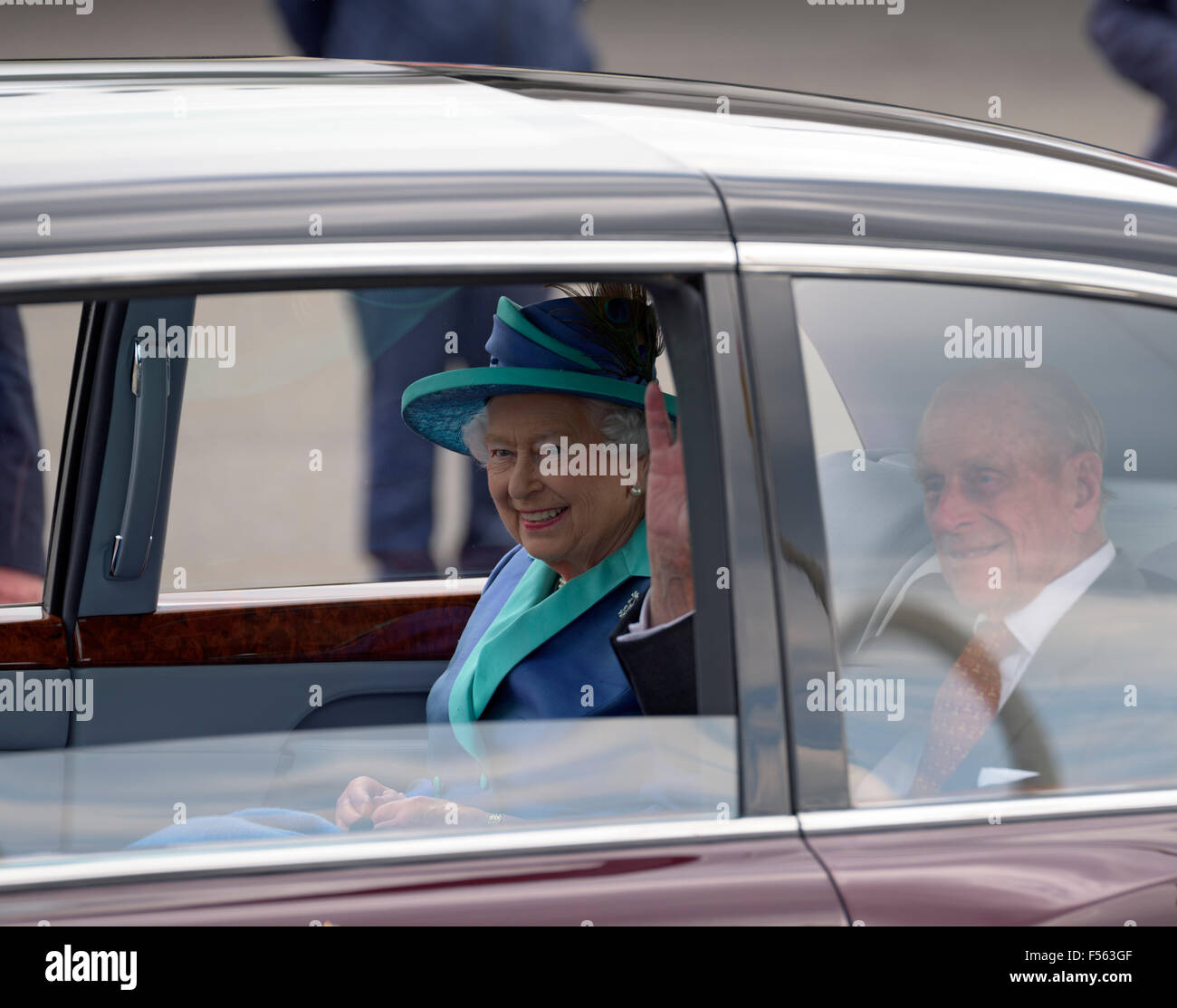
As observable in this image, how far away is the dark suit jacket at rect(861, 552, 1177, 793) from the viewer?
54.7 inches

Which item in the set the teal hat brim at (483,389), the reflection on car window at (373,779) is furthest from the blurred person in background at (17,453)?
the reflection on car window at (373,779)

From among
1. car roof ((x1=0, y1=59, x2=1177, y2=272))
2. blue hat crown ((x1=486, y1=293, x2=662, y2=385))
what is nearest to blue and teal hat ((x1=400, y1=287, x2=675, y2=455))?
blue hat crown ((x1=486, y1=293, x2=662, y2=385))

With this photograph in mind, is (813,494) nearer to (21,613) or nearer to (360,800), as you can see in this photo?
(360,800)

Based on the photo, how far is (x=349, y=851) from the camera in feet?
4.08

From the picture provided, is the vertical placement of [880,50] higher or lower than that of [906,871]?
higher

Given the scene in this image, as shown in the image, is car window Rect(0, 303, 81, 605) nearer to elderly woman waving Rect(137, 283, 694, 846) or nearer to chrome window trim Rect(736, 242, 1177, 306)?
elderly woman waving Rect(137, 283, 694, 846)

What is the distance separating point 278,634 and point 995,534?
167cm

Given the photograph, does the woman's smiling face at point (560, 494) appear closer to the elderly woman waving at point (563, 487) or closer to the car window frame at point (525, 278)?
the elderly woman waving at point (563, 487)

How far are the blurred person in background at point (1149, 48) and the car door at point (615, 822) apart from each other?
4.60 m

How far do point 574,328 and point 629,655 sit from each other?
62 centimetres

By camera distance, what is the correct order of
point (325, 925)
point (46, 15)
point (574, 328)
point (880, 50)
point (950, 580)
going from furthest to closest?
point (880, 50)
point (46, 15)
point (574, 328)
point (950, 580)
point (325, 925)
